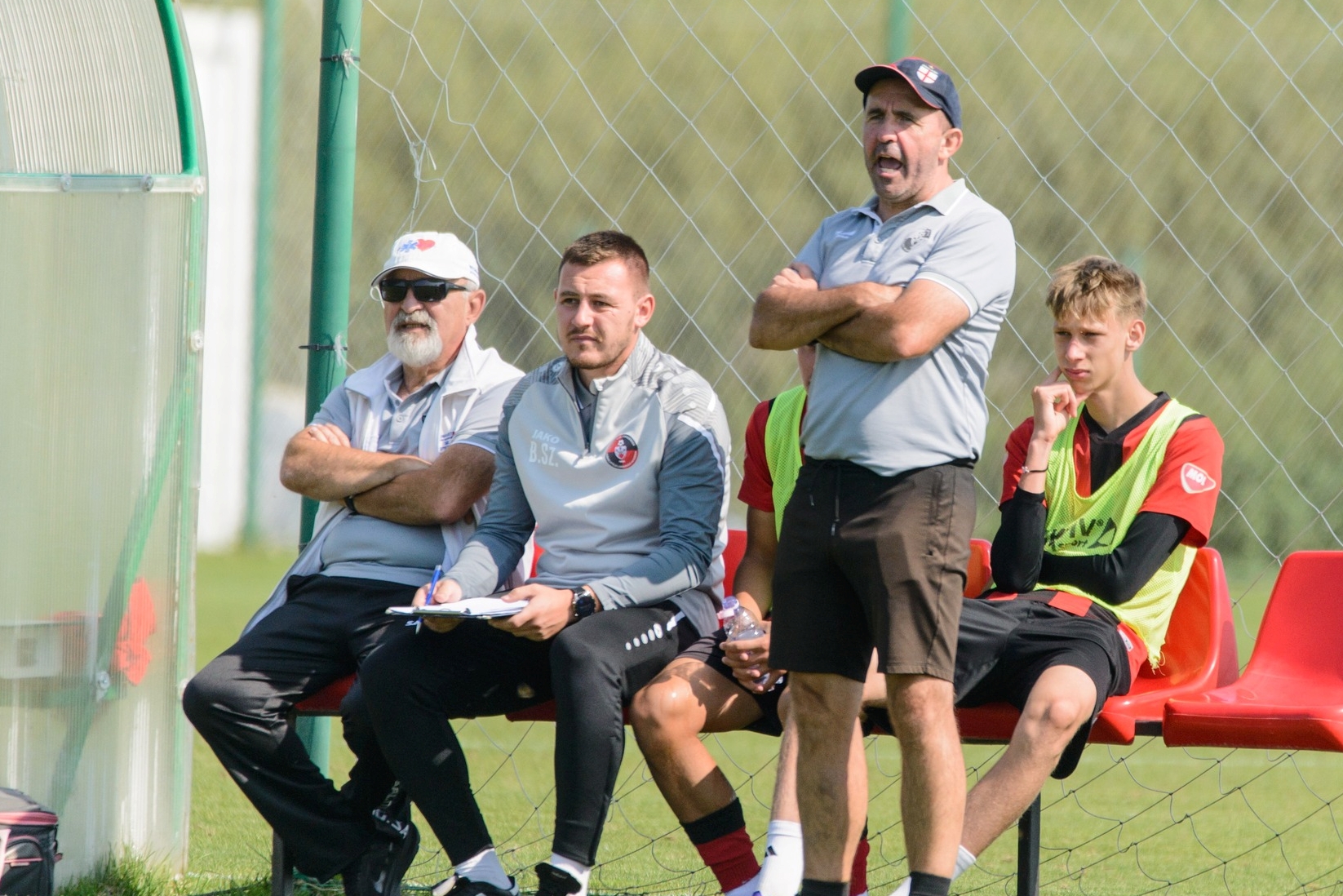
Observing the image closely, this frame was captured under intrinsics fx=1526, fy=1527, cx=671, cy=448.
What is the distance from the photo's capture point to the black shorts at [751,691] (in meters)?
3.28

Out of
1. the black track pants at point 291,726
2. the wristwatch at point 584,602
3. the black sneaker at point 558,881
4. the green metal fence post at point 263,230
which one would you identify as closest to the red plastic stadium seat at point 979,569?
the wristwatch at point 584,602

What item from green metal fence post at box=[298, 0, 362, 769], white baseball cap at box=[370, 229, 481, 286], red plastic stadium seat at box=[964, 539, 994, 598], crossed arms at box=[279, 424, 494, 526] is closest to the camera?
A: crossed arms at box=[279, 424, 494, 526]

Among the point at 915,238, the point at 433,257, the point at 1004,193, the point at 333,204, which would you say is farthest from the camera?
the point at 1004,193

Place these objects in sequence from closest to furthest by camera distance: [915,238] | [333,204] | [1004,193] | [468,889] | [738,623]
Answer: [915,238] → [468,889] → [738,623] → [333,204] → [1004,193]

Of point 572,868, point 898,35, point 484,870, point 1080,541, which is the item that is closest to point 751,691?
point 572,868

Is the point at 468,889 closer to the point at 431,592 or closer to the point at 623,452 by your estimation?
the point at 431,592

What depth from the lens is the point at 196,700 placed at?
3.41 m

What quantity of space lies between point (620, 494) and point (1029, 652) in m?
0.94

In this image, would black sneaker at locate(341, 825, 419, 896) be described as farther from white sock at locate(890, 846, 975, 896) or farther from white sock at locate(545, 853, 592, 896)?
white sock at locate(890, 846, 975, 896)

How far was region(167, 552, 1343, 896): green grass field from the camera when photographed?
160 inches

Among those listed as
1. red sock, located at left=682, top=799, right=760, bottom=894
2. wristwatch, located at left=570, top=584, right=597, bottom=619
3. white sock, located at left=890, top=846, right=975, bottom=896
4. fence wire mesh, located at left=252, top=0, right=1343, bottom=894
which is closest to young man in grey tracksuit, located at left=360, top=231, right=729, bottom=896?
wristwatch, located at left=570, top=584, right=597, bottom=619

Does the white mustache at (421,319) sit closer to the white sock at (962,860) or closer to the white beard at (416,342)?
the white beard at (416,342)

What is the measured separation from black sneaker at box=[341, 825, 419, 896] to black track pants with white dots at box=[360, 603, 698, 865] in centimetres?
29

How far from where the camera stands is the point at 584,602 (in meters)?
3.28
